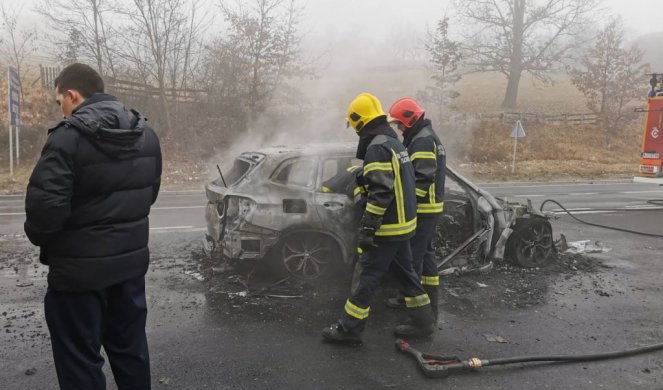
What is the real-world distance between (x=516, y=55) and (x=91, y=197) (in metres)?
31.2

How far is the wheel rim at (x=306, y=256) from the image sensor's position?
5.27 m

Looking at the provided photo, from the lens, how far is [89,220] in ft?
8.12

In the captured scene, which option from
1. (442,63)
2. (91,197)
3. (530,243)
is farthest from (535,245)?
(442,63)

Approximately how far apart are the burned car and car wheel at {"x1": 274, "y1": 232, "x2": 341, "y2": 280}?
0.03ft

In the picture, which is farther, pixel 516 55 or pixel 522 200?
pixel 516 55

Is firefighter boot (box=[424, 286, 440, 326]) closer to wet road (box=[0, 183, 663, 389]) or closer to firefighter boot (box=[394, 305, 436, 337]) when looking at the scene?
wet road (box=[0, 183, 663, 389])

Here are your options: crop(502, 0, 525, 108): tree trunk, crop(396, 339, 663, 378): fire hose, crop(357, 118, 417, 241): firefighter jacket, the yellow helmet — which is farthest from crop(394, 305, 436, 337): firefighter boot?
crop(502, 0, 525, 108): tree trunk

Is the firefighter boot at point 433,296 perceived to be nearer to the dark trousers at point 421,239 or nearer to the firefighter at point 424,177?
the firefighter at point 424,177

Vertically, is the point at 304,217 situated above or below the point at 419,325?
above

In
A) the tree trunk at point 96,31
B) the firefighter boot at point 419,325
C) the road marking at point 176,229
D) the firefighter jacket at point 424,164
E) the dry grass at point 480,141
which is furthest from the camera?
the tree trunk at point 96,31

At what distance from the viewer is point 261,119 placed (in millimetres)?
20188

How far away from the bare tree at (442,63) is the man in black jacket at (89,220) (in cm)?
2327

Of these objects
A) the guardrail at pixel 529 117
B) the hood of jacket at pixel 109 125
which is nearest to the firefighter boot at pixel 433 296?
the hood of jacket at pixel 109 125

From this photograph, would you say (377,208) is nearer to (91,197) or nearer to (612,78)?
(91,197)
